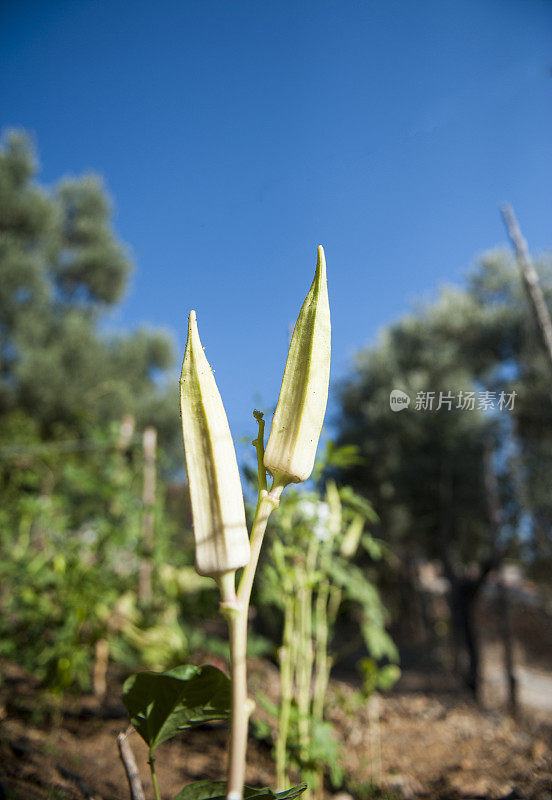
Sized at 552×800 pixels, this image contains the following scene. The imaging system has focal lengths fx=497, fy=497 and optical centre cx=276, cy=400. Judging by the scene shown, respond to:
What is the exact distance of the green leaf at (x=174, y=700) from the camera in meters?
0.75

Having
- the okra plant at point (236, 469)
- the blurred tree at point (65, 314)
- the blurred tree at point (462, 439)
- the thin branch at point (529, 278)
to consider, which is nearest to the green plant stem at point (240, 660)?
the okra plant at point (236, 469)

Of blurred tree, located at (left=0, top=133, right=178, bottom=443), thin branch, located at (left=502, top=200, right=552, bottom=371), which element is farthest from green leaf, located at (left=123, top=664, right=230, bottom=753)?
blurred tree, located at (left=0, top=133, right=178, bottom=443)

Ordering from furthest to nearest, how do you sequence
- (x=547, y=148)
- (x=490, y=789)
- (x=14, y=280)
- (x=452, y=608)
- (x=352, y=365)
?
(x=14, y=280) < (x=352, y=365) < (x=452, y=608) < (x=547, y=148) < (x=490, y=789)

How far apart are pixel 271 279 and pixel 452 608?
6.66m

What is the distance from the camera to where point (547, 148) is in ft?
11.5

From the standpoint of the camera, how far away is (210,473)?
24.4 inches

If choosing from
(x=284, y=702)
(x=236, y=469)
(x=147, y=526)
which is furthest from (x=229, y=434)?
(x=147, y=526)

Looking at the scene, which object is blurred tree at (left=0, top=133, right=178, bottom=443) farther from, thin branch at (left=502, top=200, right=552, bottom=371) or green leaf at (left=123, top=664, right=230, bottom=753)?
Answer: green leaf at (left=123, top=664, right=230, bottom=753)

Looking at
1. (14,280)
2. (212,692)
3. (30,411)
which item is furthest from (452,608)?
(14,280)

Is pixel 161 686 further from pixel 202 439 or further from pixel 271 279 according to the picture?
pixel 271 279

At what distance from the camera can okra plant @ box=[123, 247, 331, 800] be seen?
23.4 inches

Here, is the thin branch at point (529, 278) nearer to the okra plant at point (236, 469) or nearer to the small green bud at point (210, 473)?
the okra plant at point (236, 469)

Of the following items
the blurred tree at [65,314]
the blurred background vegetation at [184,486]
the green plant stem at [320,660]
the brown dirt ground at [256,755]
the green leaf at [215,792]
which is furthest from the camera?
the blurred tree at [65,314]

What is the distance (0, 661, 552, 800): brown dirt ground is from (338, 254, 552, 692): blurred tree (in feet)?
8.99
